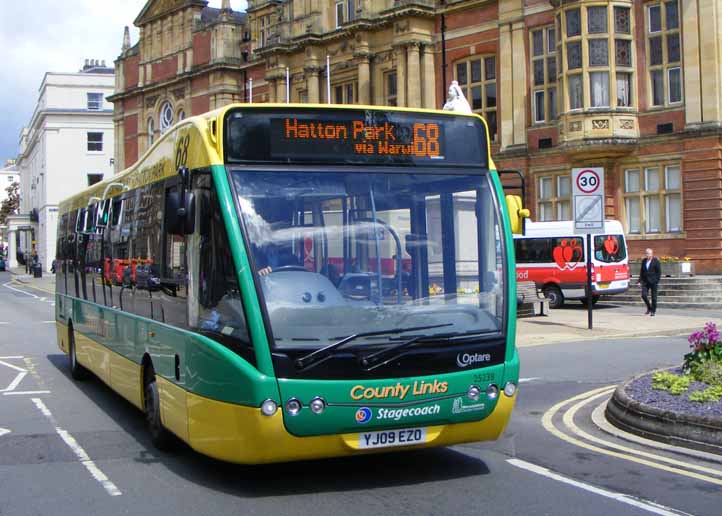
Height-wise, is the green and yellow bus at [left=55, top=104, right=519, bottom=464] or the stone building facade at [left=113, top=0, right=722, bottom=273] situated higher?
the stone building facade at [left=113, top=0, right=722, bottom=273]

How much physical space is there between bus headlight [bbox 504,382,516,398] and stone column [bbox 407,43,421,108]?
32.5 meters

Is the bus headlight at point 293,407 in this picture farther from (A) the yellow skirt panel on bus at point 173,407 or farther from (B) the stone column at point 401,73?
(B) the stone column at point 401,73

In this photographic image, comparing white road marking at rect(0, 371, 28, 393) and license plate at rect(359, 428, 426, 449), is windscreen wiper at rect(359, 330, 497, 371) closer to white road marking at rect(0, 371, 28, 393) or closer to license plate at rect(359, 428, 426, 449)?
license plate at rect(359, 428, 426, 449)

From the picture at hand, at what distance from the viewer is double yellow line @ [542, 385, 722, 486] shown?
25.1 ft

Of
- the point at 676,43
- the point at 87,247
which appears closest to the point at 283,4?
the point at 676,43

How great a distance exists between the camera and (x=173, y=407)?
8.05m

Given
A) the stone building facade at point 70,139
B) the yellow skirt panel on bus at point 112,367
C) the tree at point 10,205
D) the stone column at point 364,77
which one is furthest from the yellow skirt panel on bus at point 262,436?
the tree at point 10,205

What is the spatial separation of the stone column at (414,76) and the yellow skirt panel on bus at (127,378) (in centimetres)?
2961

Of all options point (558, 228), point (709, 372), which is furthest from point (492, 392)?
point (558, 228)

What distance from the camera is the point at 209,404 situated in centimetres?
711

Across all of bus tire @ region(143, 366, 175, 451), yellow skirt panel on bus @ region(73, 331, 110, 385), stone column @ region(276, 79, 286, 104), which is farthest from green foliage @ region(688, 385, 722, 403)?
stone column @ region(276, 79, 286, 104)

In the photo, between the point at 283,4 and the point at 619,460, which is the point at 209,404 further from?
the point at 283,4

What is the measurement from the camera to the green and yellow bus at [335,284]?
675 cm

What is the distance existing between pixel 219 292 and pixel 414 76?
109ft
